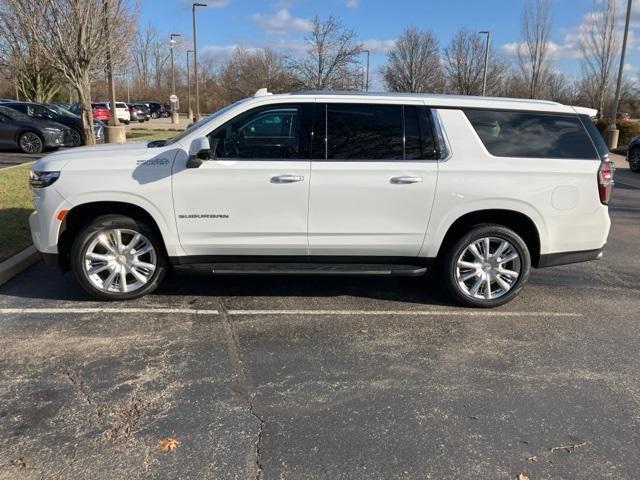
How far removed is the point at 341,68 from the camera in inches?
1201

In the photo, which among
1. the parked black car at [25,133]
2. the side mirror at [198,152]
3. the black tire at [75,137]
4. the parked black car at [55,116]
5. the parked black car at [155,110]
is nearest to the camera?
the side mirror at [198,152]

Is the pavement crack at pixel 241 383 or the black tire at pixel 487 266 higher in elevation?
the black tire at pixel 487 266

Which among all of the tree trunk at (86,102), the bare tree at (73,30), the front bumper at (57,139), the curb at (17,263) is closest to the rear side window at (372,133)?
the curb at (17,263)

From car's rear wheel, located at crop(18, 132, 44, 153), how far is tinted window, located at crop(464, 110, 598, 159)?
15.4 metres

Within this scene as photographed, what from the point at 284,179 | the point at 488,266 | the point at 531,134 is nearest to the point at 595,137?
the point at 531,134

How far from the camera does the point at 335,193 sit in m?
4.75

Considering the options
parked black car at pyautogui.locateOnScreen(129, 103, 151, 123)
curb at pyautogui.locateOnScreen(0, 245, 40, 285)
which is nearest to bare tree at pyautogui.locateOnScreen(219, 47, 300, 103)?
parked black car at pyautogui.locateOnScreen(129, 103, 151, 123)

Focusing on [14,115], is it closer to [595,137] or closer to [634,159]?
[595,137]

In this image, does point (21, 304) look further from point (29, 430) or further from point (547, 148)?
point (547, 148)

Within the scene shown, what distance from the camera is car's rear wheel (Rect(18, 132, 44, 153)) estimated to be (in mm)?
16797

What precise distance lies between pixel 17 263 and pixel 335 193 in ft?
10.9

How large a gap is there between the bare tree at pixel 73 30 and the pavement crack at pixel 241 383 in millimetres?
12238

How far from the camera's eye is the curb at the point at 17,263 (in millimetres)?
5453

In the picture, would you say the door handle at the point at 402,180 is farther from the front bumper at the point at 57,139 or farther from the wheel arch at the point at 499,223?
the front bumper at the point at 57,139
